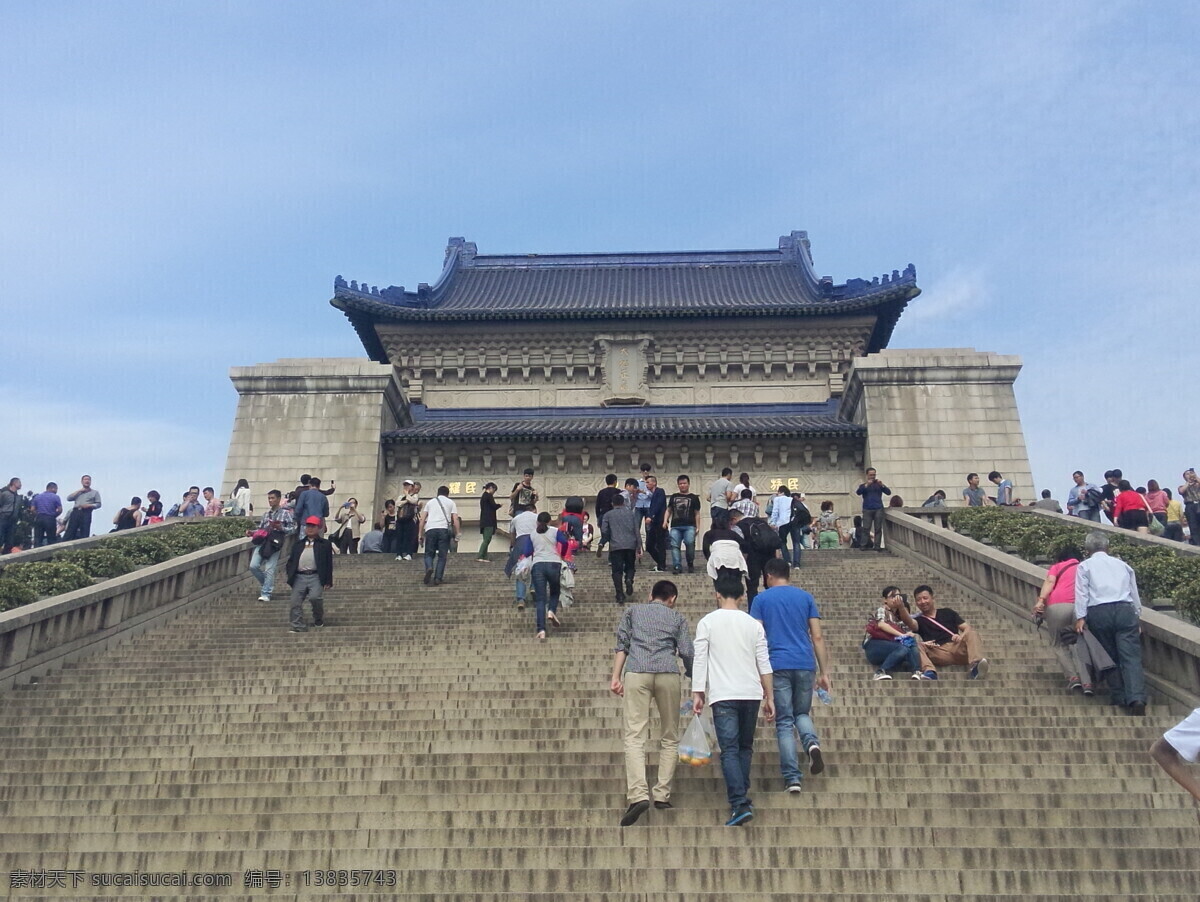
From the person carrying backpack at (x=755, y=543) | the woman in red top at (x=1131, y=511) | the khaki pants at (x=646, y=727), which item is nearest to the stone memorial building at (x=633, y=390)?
the woman in red top at (x=1131, y=511)

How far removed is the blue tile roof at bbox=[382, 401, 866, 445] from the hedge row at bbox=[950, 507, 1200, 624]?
7079 mm

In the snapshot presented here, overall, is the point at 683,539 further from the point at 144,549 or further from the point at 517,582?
the point at 144,549

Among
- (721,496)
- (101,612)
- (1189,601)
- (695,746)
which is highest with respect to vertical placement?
(721,496)

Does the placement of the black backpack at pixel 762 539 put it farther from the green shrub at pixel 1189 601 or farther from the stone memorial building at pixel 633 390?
the stone memorial building at pixel 633 390

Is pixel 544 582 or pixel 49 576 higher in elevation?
pixel 49 576

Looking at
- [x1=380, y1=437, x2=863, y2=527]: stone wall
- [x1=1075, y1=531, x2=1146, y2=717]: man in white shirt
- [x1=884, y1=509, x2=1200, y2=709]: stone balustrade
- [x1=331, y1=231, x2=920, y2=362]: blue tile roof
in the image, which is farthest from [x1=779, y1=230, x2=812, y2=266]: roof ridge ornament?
[x1=1075, y1=531, x2=1146, y2=717]: man in white shirt

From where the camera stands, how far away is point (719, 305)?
28.9 meters

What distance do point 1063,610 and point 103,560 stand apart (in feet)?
37.5

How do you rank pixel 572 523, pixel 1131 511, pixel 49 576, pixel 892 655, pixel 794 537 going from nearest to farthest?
pixel 892 655
pixel 49 576
pixel 572 523
pixel 794 537
pixel 1131 511

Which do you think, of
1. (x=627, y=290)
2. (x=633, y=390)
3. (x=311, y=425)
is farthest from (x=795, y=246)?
(x=311, y=425)

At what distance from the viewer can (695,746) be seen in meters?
5.94

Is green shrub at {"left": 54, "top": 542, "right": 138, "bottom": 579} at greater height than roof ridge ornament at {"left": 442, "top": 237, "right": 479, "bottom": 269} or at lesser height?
lesser

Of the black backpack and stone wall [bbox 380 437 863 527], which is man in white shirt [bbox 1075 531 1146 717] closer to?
the black backpack

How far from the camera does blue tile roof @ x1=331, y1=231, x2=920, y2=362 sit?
28.2 m
